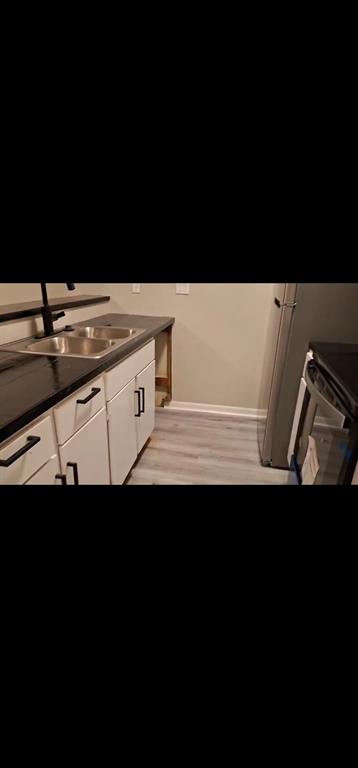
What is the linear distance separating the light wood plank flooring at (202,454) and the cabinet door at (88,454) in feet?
1.64

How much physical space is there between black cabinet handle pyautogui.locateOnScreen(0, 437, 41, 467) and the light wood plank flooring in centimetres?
107

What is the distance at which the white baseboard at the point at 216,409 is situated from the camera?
2617 millimetres

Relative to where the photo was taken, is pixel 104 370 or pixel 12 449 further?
pixel 104 370

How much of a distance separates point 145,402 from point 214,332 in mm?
858

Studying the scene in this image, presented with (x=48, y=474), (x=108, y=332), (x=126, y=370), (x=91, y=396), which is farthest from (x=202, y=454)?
(x=48, y=474)

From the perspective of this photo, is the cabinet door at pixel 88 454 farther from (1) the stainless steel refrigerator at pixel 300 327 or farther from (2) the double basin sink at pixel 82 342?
(1) the stainless steel refrigerator at pixel 300 327

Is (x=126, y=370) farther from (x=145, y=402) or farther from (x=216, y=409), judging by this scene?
(x=216, y=409)

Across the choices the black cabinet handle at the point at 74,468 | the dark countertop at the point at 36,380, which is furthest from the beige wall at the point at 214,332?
the black cabinet handle at the point at 74,468

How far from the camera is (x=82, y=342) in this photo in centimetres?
170
